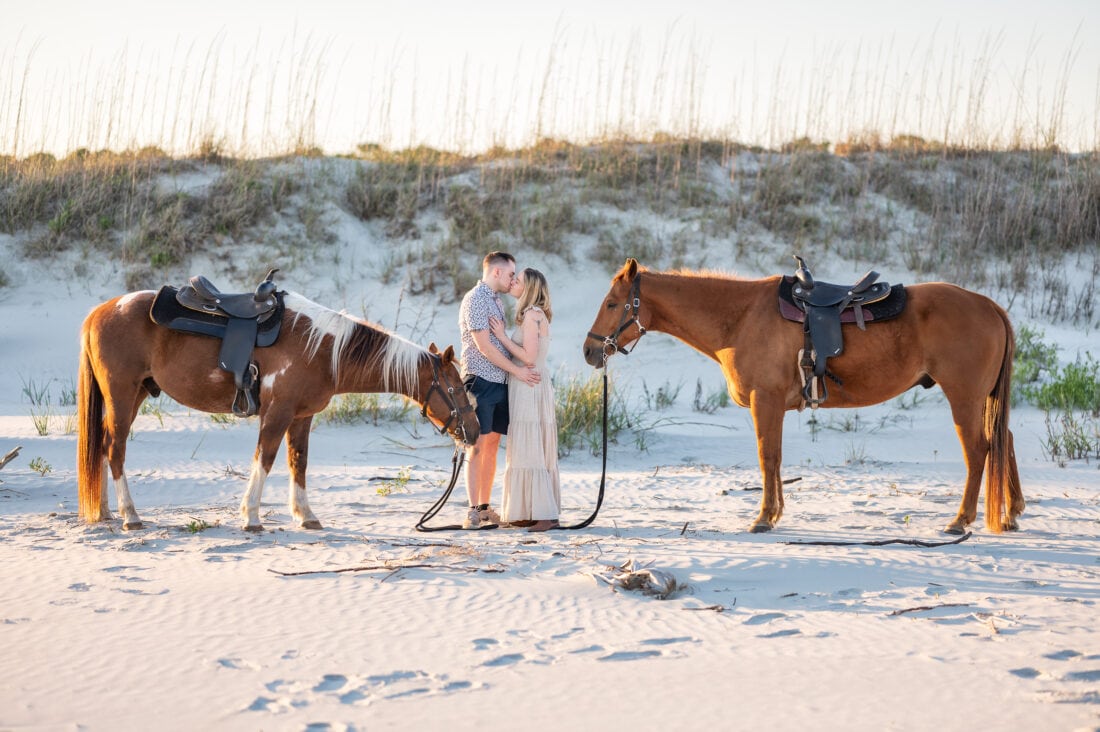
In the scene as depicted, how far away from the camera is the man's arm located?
6219 mm

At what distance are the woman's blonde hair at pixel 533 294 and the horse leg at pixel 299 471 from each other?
1.66 m

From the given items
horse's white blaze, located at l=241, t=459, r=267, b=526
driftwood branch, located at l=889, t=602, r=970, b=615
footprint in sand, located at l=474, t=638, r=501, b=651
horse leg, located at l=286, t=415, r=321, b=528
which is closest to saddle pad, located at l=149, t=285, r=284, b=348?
horse leg, located at l=286, t=415, r=321, b=528

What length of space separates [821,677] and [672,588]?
1.15 metres

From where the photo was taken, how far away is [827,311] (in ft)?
20.4

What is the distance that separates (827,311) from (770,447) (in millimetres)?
943

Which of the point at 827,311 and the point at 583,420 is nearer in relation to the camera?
the point at 827,311

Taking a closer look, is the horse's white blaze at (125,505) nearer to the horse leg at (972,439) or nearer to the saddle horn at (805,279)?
the saddle horn at (805,279)

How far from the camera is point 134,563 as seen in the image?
203 inches

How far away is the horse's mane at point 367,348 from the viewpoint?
6273 mm

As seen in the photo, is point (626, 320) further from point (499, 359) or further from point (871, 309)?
point (871, 309)

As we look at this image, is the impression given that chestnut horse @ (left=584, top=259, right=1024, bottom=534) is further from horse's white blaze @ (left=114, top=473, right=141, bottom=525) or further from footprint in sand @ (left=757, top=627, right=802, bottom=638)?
horse's white blaze @ (left=114, top=473, right=141, bottom=525)

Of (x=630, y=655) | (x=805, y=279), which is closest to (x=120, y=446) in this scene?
(x=630, y=655)

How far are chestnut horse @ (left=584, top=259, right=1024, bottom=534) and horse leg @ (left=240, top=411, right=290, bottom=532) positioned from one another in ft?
6.74

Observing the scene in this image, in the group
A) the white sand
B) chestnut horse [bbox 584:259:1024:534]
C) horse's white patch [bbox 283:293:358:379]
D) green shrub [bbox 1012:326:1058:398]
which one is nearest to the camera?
the white sand
